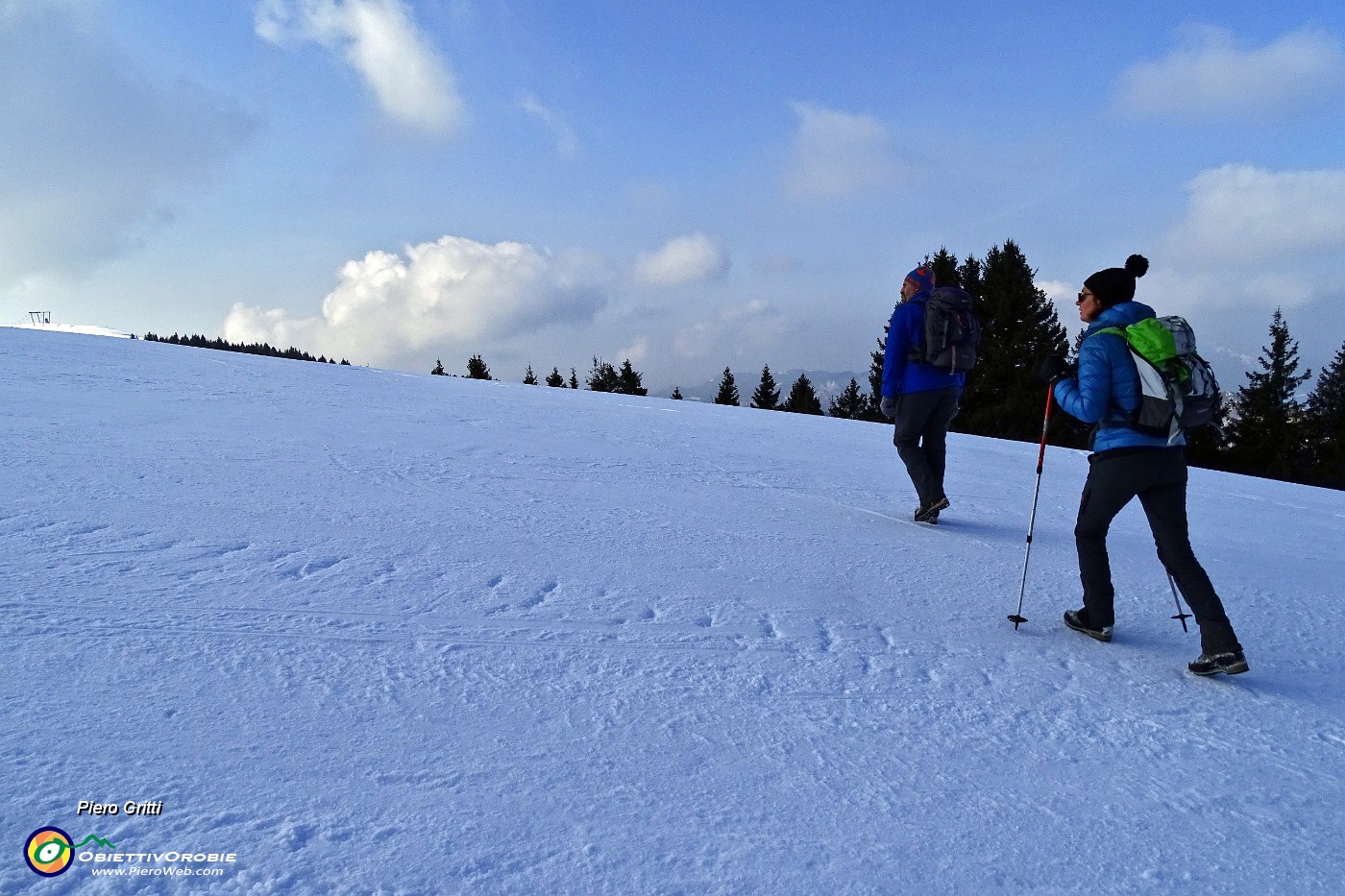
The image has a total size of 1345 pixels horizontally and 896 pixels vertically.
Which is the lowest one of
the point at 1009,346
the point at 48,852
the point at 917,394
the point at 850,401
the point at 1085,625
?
the point at 48,852

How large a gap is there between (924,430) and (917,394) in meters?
0.34

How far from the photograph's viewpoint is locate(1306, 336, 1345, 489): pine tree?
41.5m

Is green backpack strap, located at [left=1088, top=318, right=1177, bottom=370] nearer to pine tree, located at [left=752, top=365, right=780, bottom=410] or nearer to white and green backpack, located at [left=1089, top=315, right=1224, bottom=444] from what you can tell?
white and green backpack, located at [left=1089, top=315, right=1224, bottom=444]

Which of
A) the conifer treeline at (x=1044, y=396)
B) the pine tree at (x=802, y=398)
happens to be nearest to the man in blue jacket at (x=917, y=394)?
the conifer treeline at (x=1044, y=396)

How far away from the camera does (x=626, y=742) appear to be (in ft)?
8.46

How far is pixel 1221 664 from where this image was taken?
352 cm

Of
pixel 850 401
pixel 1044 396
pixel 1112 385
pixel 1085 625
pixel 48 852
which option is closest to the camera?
pixel 48 852

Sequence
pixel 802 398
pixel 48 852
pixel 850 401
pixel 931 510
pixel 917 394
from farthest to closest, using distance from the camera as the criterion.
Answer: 1. pixel 802 398
2. pixel 850 401
3. pixel 931 510
4. pixel 917 394
5. pixel 48 852

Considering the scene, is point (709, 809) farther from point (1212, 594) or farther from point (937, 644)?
point (1212, 594)

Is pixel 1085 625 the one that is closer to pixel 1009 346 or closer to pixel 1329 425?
pixel 1009 346

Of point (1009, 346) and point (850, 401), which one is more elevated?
point (1009, 346)

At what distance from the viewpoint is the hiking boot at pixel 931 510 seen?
6152 mm

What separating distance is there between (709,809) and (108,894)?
149 centimetres

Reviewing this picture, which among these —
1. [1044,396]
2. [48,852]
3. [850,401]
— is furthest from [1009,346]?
[48,852]
